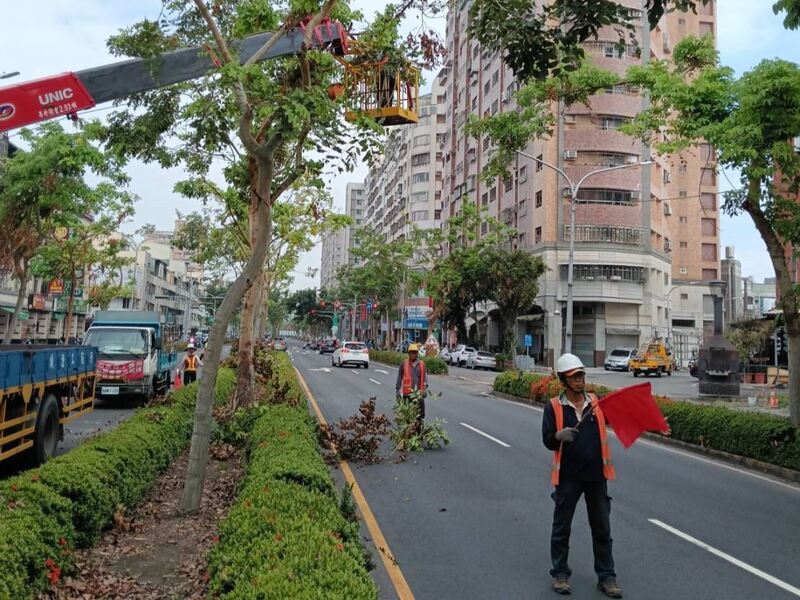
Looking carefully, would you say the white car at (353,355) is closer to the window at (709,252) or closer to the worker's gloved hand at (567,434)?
the worker's gloved hand at (567,434)

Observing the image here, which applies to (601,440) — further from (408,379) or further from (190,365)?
(190,365)

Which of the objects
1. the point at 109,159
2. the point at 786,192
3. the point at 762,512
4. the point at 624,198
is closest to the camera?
the point at 762,512

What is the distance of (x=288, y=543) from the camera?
426 cm

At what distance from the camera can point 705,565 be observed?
6.03m

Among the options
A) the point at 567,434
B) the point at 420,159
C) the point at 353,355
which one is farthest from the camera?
the point at 420,159

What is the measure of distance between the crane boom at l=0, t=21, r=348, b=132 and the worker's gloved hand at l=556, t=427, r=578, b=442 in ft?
17.6

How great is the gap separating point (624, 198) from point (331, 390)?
3335cm

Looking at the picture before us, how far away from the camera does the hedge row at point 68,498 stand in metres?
4.30

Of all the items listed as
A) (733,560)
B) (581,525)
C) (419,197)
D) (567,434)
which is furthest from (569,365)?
(419,197)

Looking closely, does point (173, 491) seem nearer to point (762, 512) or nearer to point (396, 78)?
point (396, 78)

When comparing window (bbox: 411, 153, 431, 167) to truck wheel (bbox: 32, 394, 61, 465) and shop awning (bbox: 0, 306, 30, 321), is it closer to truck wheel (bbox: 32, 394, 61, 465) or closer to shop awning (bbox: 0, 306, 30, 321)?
shop awning (bbox: 0, 306, 30, 321)

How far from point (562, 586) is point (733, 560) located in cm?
204

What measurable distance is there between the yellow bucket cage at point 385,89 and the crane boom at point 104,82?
1.29ft

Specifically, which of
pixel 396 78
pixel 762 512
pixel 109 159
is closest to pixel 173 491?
pixel 396 78
